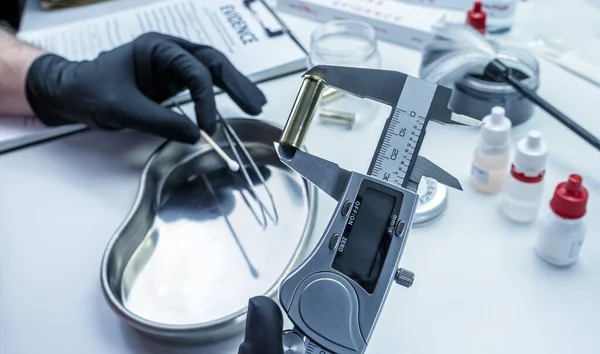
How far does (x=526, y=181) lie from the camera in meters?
0.56

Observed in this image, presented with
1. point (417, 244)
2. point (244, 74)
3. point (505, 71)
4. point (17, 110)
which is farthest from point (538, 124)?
point (17, 110)

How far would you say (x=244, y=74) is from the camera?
2.61ft

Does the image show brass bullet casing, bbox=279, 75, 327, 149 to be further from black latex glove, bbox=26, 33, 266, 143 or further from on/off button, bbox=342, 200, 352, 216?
black latex glove, bbox=26, 33, 266, 143

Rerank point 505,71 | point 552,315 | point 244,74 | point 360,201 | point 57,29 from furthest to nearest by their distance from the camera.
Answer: point 57,29
point 244,74
point 505,71
point 552,315
point 360,201

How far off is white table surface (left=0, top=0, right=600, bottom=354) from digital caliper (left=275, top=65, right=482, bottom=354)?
0.45 feet

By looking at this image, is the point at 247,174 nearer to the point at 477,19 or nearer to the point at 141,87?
the point at 141,87

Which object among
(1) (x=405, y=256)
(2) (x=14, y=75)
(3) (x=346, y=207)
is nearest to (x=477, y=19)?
(1) (x=405, y=256)

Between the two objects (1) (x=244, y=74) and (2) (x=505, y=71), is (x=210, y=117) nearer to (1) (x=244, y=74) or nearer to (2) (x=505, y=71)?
(1) (x=244, y=74)

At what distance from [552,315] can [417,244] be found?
0.44ft

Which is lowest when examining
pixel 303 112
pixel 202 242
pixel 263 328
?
pixel 202 242

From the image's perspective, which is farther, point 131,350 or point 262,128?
point 262,128

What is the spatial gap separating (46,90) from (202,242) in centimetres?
30

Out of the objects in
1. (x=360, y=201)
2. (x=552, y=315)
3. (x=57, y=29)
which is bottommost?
(x=57, y=29)

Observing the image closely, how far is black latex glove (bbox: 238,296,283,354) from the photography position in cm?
38
